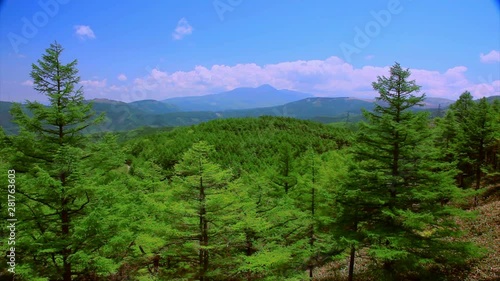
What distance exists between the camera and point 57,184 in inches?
442

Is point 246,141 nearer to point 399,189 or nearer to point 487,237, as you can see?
point 487,237

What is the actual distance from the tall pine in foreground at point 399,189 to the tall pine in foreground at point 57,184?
38.8 feet

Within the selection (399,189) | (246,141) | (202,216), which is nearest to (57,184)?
(202,216)

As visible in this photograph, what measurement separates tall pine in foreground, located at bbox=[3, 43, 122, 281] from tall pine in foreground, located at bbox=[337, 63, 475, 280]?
11.8 metres

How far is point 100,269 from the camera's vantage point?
12234 millimetres

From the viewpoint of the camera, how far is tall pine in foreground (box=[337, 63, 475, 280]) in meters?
14.2

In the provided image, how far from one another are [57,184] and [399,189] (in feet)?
49.8

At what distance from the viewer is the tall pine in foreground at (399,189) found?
14.2 meters

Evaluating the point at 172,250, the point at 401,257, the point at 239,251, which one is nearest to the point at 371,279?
the point at 401,257

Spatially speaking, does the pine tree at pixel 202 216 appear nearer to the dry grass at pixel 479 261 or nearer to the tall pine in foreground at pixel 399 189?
the tall pine in foreground at pixel 399 189

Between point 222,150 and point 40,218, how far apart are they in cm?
5675

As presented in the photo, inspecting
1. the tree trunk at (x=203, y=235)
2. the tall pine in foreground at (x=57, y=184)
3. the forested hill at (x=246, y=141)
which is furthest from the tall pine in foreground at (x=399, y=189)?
the forested hill at (x=246, y=141)

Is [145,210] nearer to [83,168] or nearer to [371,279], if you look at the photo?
[83,168]

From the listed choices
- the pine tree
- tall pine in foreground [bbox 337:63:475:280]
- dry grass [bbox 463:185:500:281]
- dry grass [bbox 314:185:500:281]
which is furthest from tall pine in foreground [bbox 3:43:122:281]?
dry grass [bbox 463:185:500:281]
